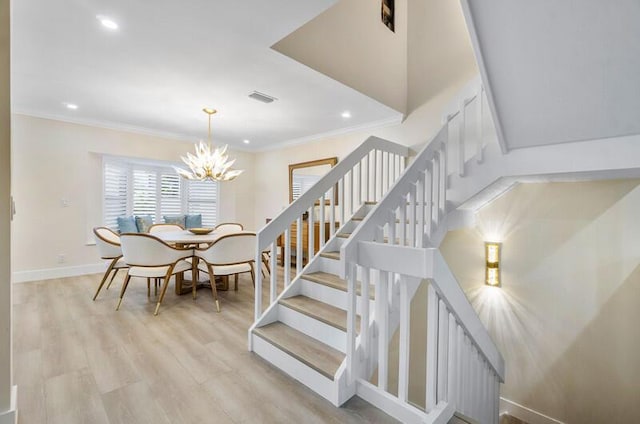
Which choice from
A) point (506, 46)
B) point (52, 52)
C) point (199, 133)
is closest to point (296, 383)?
point (506, 46)

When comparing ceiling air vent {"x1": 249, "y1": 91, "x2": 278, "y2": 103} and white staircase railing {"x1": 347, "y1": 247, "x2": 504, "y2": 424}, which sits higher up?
ceiling air vent {"x1": 249, "y1": 91, "x2": 278, "y2": 103}

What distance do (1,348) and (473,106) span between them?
407 cm

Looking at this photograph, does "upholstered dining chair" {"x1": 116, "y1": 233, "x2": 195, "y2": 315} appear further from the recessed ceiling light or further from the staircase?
the recessed ceiling light

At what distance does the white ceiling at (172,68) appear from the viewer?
6.79ft

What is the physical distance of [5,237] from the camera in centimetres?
141

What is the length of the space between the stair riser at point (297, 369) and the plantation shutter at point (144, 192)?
4279 millimetres

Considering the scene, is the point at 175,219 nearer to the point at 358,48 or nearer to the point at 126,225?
the point at 126,225

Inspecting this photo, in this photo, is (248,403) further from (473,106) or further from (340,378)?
(473,106)

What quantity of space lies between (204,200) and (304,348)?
4925 mm

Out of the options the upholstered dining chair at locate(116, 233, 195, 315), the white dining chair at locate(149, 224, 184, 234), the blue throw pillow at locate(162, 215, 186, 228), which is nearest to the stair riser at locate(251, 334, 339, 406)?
the upholstered dining chair at locate(116, 233, 195, 315)

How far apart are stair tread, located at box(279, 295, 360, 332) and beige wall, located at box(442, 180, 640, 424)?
84.6 inches

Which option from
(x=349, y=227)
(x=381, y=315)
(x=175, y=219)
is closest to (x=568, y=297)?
(x=349, y=227)

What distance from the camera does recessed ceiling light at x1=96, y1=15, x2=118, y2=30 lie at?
2.10 meters

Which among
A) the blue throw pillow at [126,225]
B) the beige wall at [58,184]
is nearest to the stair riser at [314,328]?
the blue throw pillow at [126,225]
